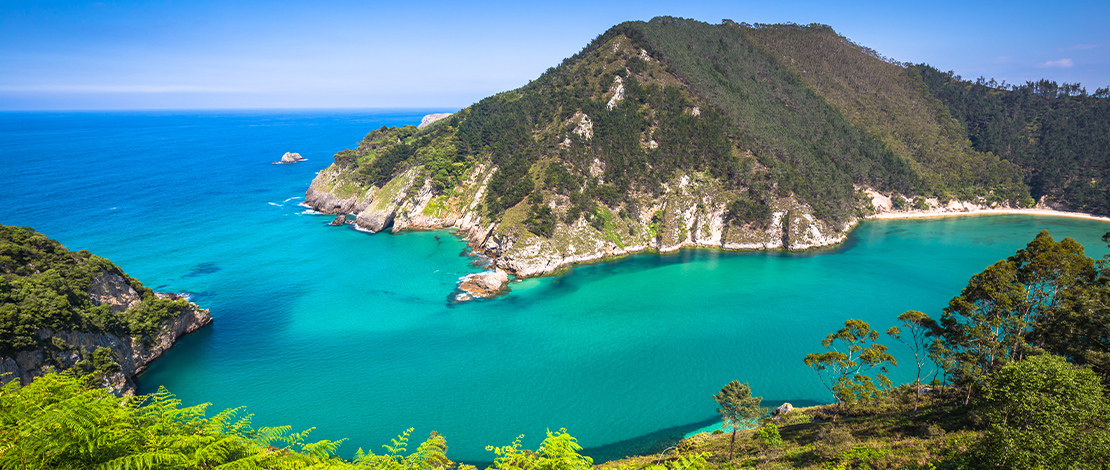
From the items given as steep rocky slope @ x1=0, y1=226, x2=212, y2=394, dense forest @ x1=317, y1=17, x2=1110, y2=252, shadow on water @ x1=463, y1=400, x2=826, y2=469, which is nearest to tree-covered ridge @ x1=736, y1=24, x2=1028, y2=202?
dense forest @ x1=317, y1=17, x2=1110, y2=252

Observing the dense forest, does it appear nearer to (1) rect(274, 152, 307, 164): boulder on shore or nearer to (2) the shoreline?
(2) the shoreline

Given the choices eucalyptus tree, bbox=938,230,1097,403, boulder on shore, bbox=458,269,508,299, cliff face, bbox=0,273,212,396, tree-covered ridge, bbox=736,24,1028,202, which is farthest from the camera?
tree-covered ridge, bbox=736,24,1028,202

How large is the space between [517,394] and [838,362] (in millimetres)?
27778

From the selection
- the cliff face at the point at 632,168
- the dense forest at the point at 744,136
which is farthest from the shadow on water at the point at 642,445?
the dense forest at the point at 744,136

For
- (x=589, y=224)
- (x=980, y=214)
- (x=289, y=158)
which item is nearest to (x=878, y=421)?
(x=589, y=224)

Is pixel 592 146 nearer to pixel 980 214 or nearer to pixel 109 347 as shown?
pixel 109 347

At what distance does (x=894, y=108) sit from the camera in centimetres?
15100

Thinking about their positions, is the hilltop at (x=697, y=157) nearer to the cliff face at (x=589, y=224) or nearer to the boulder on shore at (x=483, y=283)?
the cliff face at (x=589, y=224)

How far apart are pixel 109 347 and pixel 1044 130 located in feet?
753

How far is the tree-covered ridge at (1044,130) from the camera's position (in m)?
122

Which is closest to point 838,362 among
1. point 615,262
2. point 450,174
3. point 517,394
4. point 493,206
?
point 517,394

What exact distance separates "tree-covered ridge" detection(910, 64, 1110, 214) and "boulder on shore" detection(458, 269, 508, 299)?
155m

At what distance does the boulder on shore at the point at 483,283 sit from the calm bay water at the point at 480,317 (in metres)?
2.69

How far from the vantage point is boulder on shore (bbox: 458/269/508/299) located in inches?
2680
